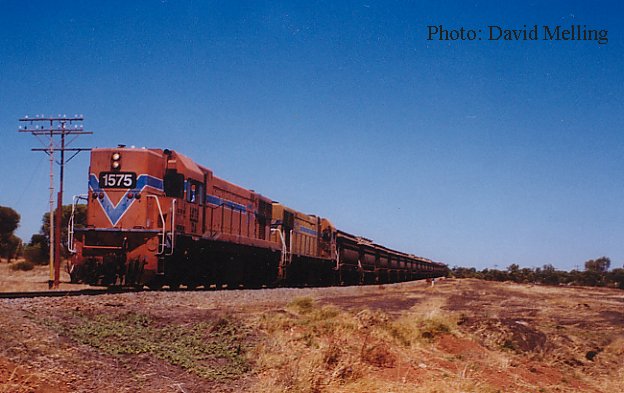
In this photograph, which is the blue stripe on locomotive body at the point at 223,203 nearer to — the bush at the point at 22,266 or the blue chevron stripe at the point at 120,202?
the blue chevron stripe at the point at 120,202

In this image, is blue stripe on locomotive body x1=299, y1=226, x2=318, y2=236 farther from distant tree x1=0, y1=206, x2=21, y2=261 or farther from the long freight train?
distant tree x1=0, y1=206, x2=21, y2=261

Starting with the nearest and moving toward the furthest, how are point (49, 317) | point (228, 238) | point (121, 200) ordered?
point (49, 317)
point (121, 200)
point (228, 238)

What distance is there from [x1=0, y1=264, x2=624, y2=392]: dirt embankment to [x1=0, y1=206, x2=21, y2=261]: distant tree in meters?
51.4

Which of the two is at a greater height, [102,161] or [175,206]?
[102,161]

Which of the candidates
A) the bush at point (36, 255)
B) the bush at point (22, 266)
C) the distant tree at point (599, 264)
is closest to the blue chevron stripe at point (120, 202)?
the bush at point (22, 266)

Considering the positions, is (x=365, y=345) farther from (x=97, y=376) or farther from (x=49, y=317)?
(x=49, y=317)

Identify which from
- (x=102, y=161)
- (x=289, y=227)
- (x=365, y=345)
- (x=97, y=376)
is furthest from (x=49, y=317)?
(x=289, y=227)

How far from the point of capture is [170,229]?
50.9 ft

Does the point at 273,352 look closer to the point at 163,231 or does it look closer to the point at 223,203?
the point at 163,231

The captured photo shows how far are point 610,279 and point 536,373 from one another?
78487mm

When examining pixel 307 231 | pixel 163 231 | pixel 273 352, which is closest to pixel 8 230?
pixel 307 231

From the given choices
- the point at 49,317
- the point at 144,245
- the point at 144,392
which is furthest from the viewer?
the point at 144,245

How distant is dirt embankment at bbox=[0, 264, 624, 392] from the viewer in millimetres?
5645

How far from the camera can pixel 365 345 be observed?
7625 mm
